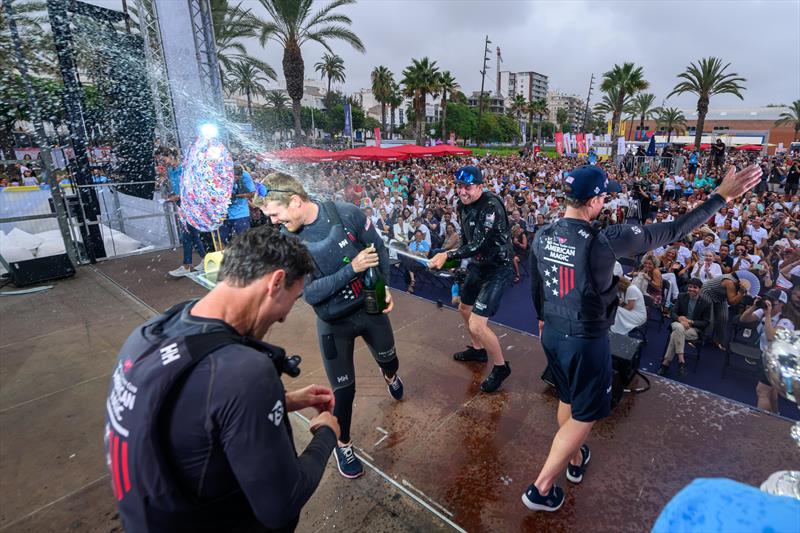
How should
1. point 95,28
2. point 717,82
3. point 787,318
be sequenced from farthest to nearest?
point 717,82
point 95,28
point 787,318

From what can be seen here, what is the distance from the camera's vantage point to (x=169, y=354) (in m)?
1.09

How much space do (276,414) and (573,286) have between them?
176 cm

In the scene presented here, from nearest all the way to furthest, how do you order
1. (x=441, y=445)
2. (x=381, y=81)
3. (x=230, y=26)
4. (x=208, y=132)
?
1. (x=441, y=445)
2. (x=208, y=132)
3. (x=230, y=26)
4. (x=381, y=81)

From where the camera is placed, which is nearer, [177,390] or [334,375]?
[177,390]

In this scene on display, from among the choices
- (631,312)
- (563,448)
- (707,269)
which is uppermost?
(563,448)

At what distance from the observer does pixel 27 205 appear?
25.6 feet


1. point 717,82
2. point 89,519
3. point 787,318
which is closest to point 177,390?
point 89,519

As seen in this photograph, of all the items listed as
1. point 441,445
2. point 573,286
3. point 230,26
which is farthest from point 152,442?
point 230,26

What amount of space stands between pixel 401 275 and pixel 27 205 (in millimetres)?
7423

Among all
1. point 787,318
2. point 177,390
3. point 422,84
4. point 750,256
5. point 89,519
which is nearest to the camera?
point 177,390

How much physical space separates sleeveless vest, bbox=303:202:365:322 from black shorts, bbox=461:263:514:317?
4.46 ft

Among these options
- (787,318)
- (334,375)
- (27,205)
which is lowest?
(787,318)

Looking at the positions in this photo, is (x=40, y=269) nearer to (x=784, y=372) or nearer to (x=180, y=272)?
(x=180, y=272)

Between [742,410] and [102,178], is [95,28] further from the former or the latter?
[742,410]
